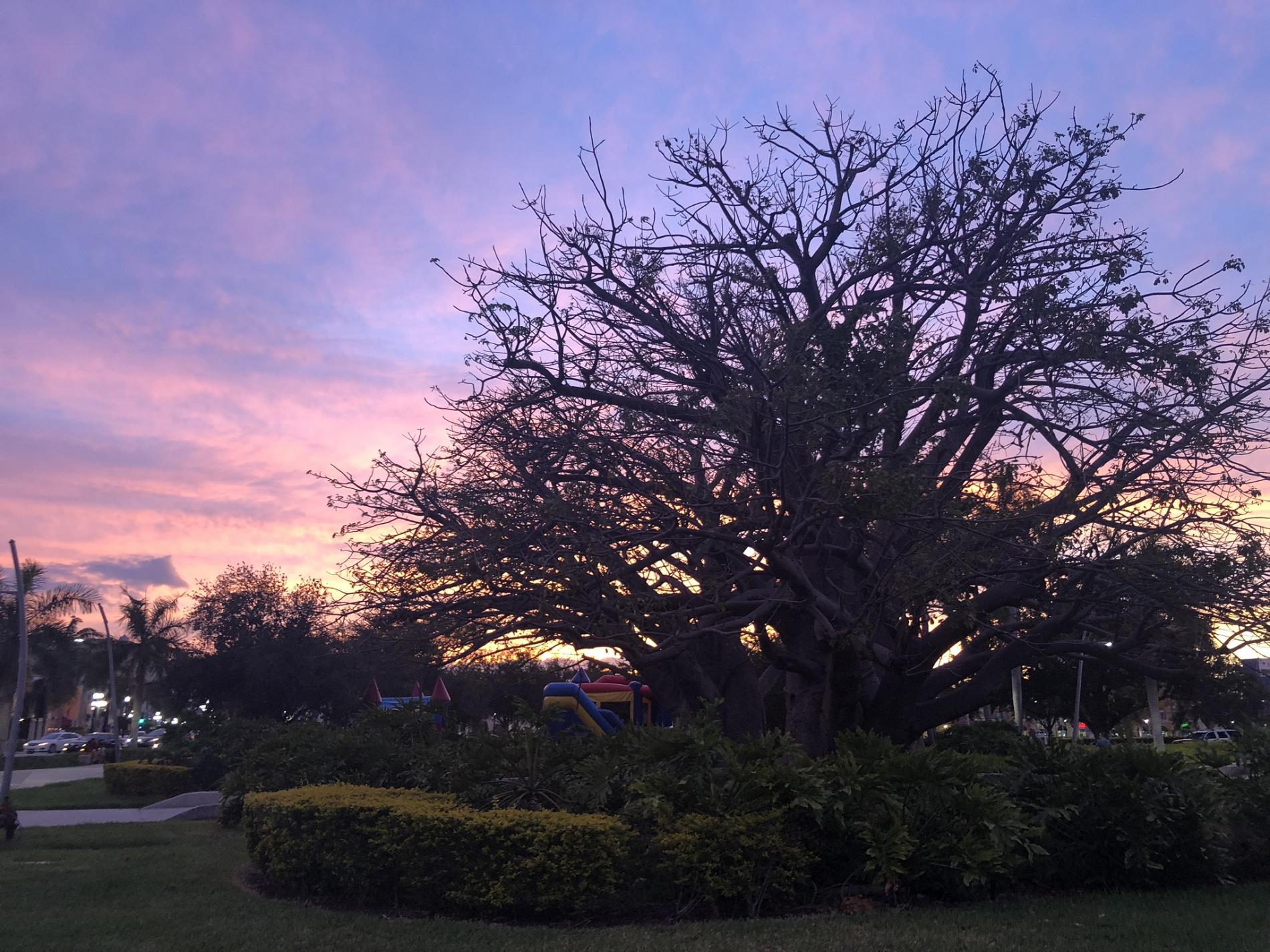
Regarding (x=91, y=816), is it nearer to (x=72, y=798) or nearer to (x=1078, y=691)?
(x=72, y=798)

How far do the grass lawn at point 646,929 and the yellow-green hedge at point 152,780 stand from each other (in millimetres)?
15549

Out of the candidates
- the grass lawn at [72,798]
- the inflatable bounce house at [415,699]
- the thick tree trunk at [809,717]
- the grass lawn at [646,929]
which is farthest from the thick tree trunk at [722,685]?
the grass lawn at [72,798]

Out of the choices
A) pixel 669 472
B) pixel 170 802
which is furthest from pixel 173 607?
pixel 669 472

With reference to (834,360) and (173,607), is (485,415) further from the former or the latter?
(173,607)

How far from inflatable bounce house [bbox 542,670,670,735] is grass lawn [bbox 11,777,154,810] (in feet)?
30.4

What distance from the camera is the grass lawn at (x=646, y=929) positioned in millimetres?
7059

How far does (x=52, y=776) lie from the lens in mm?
36250

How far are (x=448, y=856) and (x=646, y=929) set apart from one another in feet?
5.99

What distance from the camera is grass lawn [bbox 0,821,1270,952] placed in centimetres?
706

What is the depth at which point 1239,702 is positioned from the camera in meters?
38.5

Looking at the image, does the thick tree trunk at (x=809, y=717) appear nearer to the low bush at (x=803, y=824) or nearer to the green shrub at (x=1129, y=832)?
the low bush at (x=803, y=824)

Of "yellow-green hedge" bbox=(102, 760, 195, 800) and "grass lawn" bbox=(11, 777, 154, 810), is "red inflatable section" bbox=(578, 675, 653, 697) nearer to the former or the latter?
"yellow-green hedge" bbox=(102, 760, 195, 800)

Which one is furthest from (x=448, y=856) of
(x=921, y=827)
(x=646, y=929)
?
(x=921, y=827)

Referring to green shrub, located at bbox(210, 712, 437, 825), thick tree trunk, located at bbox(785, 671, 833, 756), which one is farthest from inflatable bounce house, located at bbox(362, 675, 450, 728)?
thick tree trunk, located at bbox(785, 671, 833, 756)
